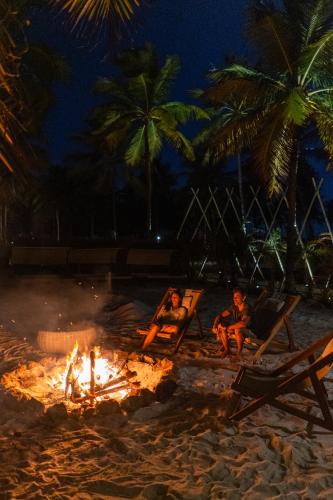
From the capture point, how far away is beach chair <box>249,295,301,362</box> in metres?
6.56

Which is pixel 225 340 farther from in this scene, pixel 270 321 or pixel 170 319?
pixel 170 319

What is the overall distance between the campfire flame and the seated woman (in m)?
1.20

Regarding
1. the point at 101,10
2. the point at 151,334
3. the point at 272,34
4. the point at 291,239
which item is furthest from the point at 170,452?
the point at 272,34

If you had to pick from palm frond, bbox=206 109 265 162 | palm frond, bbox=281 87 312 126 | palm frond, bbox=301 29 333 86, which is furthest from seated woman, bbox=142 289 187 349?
palm frond, bbox=301 29 333 86

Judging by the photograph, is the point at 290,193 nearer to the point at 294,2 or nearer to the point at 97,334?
the point at 294,2

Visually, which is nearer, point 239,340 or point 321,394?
point 321,394

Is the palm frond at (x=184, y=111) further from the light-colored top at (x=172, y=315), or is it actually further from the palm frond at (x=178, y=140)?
the light-colored top at (x=172, y=315)

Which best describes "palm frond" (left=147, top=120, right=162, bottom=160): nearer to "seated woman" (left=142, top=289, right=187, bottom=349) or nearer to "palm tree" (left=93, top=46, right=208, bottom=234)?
"palm tree" (left=93, top=46, right=208, bottom=234)

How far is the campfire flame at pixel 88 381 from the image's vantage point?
496 cm

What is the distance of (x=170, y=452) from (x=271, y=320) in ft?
10.9

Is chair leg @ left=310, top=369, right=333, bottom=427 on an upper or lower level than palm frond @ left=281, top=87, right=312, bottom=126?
lower

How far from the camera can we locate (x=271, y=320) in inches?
266

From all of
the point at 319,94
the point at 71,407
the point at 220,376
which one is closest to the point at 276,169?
the point at 319,94

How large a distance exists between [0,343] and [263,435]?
15.4 feet
